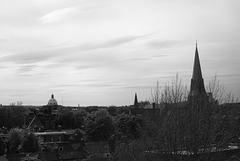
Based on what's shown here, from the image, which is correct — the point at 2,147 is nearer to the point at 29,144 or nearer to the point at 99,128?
the point at 29,144

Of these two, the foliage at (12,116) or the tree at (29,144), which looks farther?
the foliage at (12,116)

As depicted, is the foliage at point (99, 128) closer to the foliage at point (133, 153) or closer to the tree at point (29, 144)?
the tree at point (29, 144)

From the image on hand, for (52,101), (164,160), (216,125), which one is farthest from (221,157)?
(52,101)

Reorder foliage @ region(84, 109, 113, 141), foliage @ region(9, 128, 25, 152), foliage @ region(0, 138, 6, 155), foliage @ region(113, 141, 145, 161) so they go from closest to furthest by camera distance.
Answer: foliage @ region(113, 141, 145, 161) < foliage @ region(0, 138, 6, 155) < foliage @ region(9, 128, 25, 152) < foliage @ region(84, 109, 113, 141)

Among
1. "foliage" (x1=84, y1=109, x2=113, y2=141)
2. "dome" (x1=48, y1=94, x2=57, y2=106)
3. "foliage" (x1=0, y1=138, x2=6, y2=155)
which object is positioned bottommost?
"foliage" (x1=0, y1=138, x2=6, y2=155)

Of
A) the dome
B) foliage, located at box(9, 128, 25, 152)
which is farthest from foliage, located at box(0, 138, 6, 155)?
the dome

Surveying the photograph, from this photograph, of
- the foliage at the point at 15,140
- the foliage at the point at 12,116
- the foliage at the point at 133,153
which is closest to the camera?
the foliage at the point at 133,153

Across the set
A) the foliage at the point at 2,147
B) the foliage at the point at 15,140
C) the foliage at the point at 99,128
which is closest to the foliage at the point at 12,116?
the foliage at the point at 99,128

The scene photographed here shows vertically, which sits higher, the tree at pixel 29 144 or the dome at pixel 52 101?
the dome at pixel 52 101

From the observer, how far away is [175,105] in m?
17.0

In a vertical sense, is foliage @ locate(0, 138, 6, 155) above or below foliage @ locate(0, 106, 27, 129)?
below

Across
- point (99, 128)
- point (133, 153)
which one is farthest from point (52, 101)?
point (133, 153)

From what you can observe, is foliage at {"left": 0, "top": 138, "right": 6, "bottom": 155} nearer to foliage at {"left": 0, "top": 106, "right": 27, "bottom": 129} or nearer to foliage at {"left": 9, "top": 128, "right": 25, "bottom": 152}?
foliage at {"left": 9, "top": 128, "right": 25, "bottom": 152}

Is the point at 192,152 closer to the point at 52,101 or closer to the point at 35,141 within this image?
the point at 35,141
